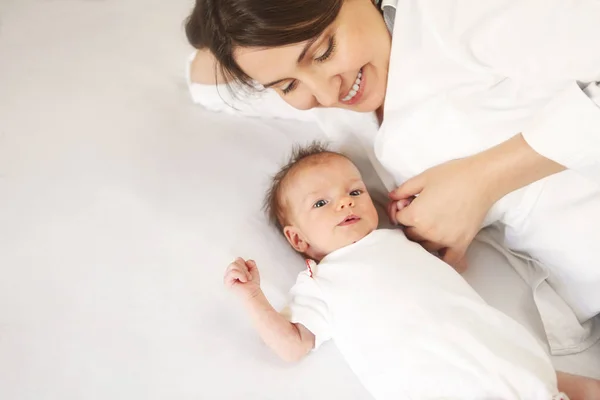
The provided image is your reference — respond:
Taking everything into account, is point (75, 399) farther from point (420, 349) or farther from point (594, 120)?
point (594, 120)

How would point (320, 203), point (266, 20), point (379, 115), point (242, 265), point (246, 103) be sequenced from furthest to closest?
point (246, 103), point (379, 115), point (320, 203), point (242, 265), point (266, 20)

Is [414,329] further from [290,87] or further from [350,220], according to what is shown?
[290,87]

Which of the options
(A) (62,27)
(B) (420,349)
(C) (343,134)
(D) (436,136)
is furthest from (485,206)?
(A) (62,27)

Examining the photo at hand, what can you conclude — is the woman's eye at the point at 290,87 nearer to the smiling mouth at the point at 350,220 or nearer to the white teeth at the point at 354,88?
the white teeth at the point at 354,88

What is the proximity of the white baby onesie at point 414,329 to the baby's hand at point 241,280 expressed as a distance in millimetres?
85

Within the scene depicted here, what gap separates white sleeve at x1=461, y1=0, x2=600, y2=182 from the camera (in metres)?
0.92

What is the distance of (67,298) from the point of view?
3.52ft

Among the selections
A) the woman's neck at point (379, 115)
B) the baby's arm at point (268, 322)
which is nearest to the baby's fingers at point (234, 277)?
the baby's arm at point (268, 322)

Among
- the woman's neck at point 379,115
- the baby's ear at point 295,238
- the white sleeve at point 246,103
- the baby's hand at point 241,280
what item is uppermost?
the woman's neck at point 379,115

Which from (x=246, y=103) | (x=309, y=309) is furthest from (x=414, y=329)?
(x=246, y=103)

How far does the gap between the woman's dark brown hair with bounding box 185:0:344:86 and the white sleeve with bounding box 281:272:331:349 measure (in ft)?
1.36

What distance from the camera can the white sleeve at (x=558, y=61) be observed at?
92cm

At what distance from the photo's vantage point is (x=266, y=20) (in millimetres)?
949

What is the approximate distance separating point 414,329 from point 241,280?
0.96 feet
